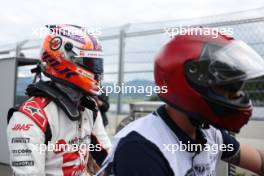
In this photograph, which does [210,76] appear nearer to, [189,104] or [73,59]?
[189,104]

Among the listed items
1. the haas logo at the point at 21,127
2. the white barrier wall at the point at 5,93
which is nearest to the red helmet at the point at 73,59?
the haas logo at the point at 21,127

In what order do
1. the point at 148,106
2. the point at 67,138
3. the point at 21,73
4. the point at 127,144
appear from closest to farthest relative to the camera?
1. the point at 127,144
2. the point at 67,138
3. the point at 148,106
4. the point at 21,73

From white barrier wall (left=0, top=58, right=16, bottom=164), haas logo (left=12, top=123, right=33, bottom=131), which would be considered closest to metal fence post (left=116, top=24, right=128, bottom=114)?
white barrier wall (left=0, top=58, right=16, bottom=164)

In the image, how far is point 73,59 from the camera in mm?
2875

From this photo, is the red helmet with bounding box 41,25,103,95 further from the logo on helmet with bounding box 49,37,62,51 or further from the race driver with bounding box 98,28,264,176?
the race driver with bounding box 98,28,264,176

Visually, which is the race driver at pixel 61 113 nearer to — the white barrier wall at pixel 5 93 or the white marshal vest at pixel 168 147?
the white marshal vest at pixel 168 147

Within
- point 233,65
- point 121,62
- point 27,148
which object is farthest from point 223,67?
point 121,62

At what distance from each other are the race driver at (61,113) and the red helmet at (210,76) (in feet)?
3.28

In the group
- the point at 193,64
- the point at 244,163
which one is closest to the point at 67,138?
the point at 244,163

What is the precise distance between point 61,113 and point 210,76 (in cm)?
125

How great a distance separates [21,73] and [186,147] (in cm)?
744

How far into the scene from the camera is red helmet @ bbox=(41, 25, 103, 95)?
283 cm

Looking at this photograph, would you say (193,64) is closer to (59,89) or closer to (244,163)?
(244,163)

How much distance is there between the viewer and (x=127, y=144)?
1647 millimetres
